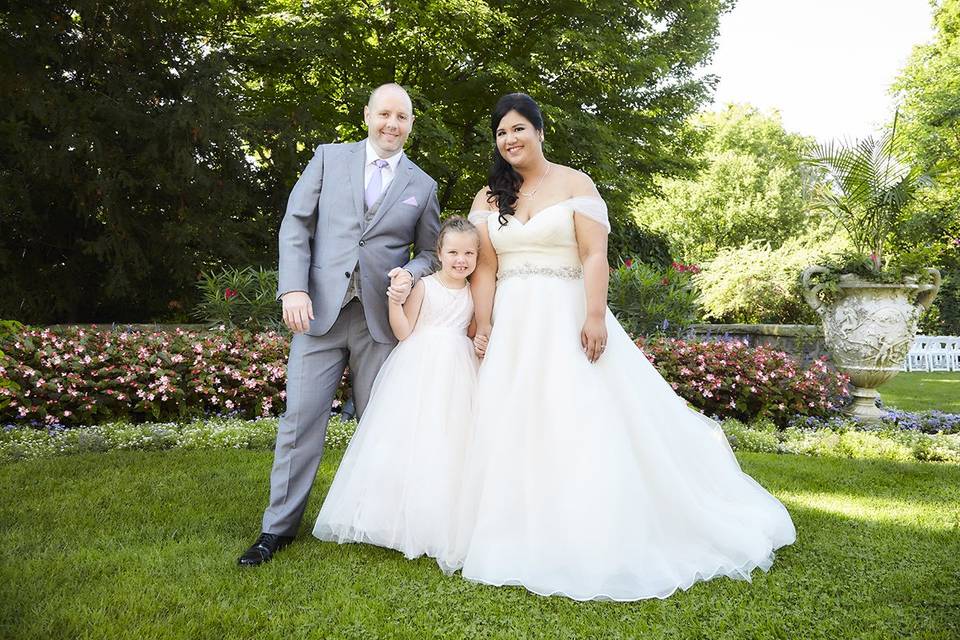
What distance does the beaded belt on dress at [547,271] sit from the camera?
11.0ft

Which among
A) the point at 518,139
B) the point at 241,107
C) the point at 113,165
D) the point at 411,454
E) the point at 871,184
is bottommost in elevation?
the point at 411,454

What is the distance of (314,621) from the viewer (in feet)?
8.35

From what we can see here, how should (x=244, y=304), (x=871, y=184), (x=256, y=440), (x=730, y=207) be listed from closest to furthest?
(x=256, y=440)
(x=871, y=184)
(x=244, y=304)
(x=730, y=207)

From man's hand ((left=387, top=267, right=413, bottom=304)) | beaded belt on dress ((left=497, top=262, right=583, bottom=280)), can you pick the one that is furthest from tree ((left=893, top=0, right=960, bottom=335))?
man's hand ((left=387, top=267, right=413, bottom=304))

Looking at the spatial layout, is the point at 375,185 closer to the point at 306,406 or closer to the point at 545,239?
the point at 545,239

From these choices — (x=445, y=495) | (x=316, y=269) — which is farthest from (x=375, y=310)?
(x=445, y=495)

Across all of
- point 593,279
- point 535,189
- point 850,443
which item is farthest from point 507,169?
point 850,443

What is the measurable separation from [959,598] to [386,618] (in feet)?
7.36

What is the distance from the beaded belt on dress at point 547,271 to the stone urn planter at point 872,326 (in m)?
5.13

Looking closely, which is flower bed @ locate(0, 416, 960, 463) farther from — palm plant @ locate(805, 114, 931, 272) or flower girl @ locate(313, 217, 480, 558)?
flower girl @ locate(313, 217, 480, 558)

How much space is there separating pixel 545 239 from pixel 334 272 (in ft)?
3.20

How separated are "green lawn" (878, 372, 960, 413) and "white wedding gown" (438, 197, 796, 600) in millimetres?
7148

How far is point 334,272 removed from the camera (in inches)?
127

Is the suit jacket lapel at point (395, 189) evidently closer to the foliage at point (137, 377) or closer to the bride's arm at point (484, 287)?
the bride's arm at point (484, 287)
